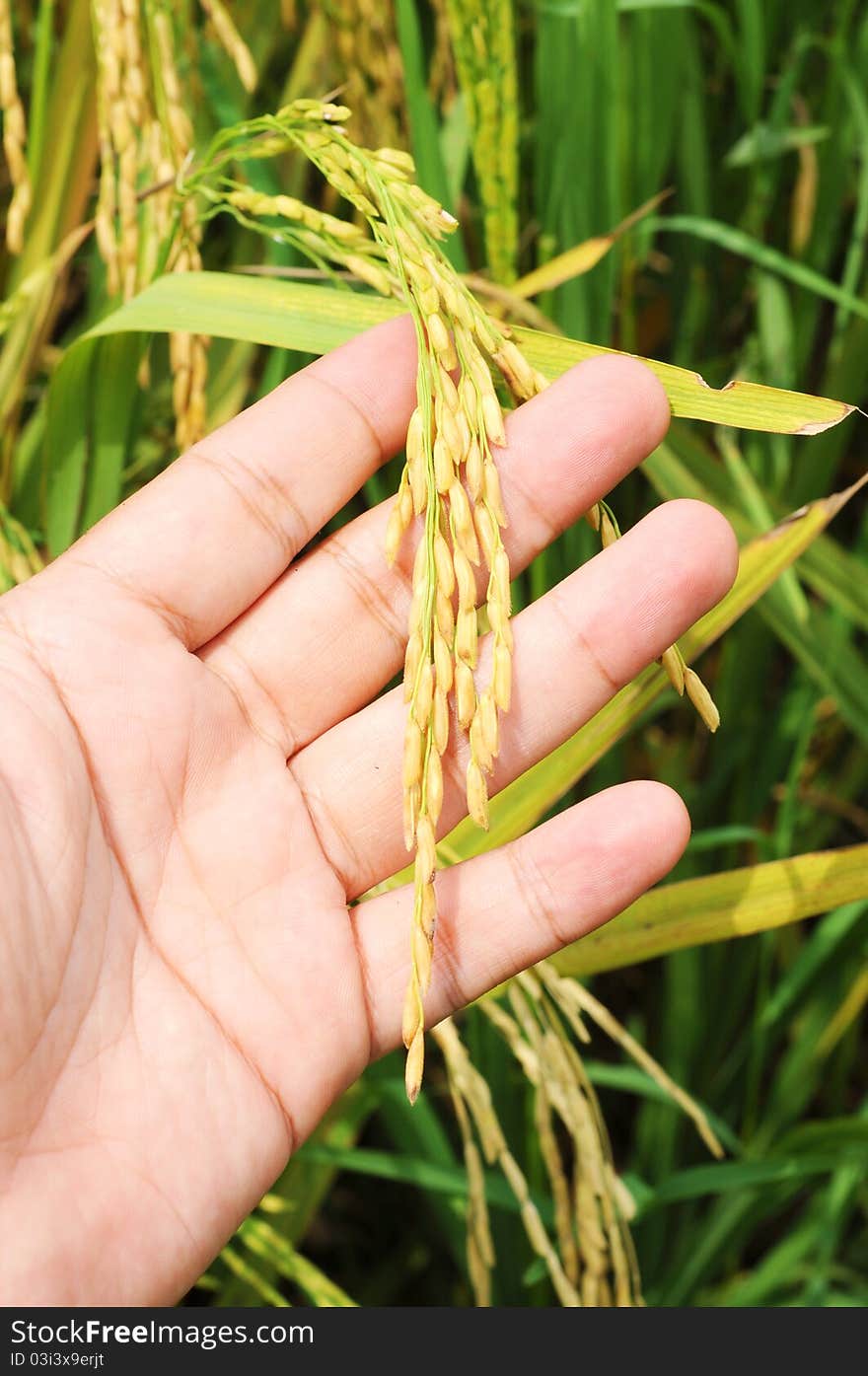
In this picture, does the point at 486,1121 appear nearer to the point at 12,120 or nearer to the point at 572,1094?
the point at 572,1094

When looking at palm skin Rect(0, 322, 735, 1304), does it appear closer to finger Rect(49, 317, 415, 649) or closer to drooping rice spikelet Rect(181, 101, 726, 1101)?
finger Rect(49, 317, 415, 649)

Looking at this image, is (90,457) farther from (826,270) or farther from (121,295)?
(826,270)

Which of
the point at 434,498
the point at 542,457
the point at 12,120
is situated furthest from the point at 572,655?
the point at 12,120

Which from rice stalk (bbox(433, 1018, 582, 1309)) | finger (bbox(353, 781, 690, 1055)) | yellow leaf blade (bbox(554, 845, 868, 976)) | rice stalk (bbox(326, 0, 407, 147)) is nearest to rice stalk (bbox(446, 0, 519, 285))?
rice stalk (bbox(326, 0, 407, 147))

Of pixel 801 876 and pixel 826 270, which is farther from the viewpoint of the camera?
pixel 826 270

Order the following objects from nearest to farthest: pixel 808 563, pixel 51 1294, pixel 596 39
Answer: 1. pixel 51 1294
2. pixel 596 39
3. pixel 808 563

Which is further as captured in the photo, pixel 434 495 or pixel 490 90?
pixel 490 90

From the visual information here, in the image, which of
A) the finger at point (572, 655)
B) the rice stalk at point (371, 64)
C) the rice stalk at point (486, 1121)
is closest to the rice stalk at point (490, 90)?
the rice stalk at point (371, 64)

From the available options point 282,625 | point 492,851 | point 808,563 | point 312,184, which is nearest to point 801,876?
point 492,851
